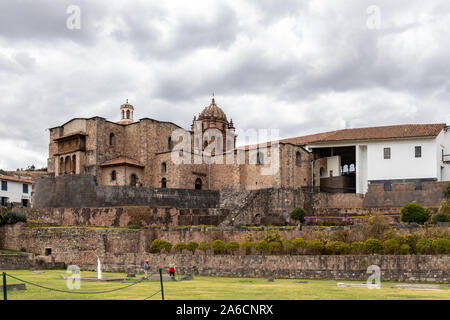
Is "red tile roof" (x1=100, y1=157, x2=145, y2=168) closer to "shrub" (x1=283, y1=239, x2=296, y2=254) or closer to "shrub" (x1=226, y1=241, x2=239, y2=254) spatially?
"shrub" (x1=226, y1=241, x2=239, y2=254)

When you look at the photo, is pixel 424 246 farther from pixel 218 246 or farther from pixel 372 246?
pixel 218 246

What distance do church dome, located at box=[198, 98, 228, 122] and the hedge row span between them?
99.5 ft

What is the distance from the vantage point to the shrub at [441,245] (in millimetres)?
22031

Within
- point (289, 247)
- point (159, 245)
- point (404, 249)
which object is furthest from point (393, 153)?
point (159, 245)

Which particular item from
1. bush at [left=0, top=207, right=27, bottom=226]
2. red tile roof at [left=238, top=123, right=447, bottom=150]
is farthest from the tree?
bush at [left=0, top=207, right=27, bottom=226]

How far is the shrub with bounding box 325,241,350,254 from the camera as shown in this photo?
24.3 m

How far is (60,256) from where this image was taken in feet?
102

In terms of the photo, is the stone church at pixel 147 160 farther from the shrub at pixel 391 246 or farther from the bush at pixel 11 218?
the shrub at pixel 391 246

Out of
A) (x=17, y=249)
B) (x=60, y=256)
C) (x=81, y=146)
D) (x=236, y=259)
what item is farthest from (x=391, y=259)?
(x=81, y=146)

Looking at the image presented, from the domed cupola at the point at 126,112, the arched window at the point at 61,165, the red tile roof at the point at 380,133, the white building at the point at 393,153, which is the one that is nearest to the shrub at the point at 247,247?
the white building at the point at 393,153

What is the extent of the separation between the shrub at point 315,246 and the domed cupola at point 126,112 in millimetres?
35742

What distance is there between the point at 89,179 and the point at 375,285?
2471cm

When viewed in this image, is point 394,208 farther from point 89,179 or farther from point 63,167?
point 63,167

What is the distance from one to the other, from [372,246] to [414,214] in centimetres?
628
